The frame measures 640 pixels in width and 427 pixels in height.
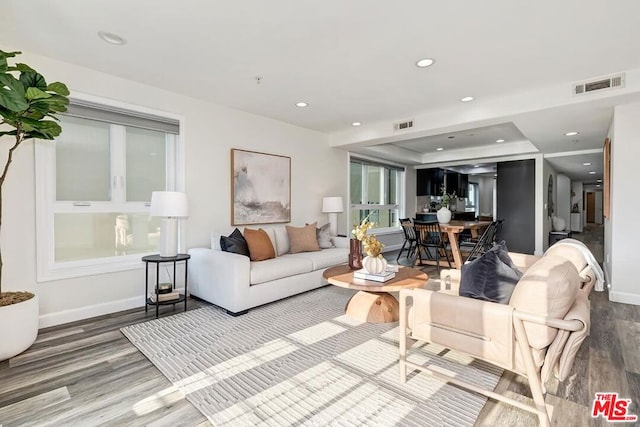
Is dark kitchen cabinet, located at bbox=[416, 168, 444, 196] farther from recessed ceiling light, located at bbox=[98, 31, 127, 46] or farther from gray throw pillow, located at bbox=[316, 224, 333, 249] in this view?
recessed ceiling light, located at bbox=[98, 31, 127, 46]

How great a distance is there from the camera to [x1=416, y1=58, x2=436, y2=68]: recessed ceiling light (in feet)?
9.70

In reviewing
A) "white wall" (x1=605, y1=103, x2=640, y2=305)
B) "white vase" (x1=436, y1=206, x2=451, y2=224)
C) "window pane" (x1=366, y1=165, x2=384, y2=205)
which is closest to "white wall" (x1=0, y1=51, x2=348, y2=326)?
"window pane" (x1=366, y1=165, x2=384, y2=205)

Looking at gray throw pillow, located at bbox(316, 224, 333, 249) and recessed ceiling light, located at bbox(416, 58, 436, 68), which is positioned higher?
recessed ceiling light, located at bbox(416, 58, 436, 68)

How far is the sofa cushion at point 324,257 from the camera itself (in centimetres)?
420

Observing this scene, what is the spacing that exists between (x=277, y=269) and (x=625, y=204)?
404 centimetres

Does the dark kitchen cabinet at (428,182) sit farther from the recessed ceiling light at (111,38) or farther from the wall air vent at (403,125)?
the recessed ceiling light at (111,38)

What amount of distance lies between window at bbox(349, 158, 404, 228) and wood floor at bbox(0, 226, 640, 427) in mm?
4768

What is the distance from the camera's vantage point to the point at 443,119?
453 centimetres

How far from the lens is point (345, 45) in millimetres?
2693

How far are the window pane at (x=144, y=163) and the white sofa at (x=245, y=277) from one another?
0.89 m

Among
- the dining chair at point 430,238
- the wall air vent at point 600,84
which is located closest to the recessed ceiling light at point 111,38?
the wall air vent at point 600,84

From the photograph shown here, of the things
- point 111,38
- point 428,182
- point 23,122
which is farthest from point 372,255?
point 428,182

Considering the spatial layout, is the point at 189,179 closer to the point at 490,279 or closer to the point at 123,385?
the point at 123,385

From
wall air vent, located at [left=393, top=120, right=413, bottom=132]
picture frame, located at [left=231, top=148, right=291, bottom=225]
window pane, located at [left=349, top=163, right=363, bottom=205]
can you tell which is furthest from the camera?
window pane, located at [left=349, top=163, right=363, bottom=205]
